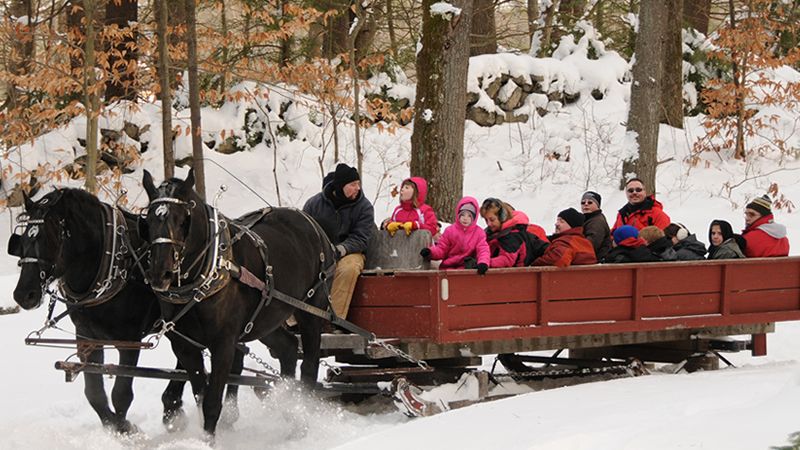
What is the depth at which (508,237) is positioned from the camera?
23.3 ft

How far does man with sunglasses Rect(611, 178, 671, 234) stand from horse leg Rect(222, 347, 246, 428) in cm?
374

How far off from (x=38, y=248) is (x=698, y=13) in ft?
58.7

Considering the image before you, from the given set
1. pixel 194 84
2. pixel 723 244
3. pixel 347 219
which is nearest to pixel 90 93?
pixel 194 84

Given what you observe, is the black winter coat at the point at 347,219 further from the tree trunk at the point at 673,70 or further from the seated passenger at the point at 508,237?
the tree trunk at the point at 673,70

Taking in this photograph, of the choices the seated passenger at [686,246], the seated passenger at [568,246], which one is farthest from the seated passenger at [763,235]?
the seated passenger at [568,246]

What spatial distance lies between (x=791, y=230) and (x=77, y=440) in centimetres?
1132

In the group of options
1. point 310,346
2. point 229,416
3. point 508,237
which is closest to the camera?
point 229,416

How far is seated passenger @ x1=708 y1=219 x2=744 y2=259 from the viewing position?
795cm

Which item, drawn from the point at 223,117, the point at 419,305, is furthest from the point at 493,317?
the point at 223,117

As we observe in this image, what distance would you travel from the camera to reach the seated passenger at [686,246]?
790 cm

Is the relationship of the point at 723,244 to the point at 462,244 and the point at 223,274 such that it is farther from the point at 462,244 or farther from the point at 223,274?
the point at 223,274

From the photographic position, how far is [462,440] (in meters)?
4.96

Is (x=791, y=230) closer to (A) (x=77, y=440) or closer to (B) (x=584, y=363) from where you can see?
(B) (x=584, y=363)

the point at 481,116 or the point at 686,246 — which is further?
the point at 481,116
